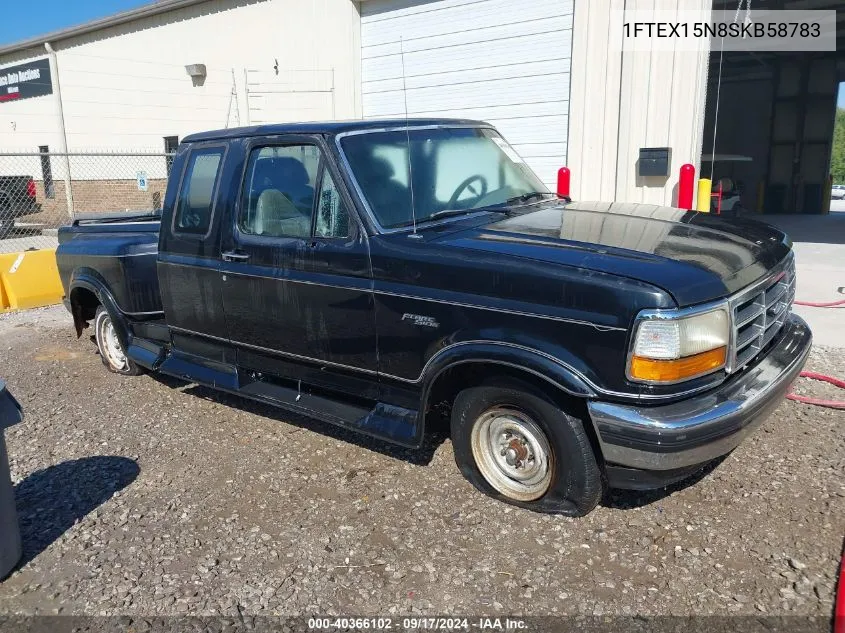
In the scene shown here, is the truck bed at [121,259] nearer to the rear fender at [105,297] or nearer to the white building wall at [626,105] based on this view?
the rear fender at [105,297]

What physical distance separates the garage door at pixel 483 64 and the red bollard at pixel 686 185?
175cm


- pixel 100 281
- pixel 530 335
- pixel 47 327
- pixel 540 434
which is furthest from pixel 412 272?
pixel 47 327

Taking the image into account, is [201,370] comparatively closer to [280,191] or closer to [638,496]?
[280,191]

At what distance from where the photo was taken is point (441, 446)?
14.6 feet

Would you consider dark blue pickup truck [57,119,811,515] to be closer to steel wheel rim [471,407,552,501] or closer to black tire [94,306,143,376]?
steel wheel rim [471,407,552,501]

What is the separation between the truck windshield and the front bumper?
1576 millimetres

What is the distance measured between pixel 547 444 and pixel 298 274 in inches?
67.8

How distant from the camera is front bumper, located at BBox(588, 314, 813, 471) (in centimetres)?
293

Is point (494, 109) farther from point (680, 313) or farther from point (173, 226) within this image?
point (680, 313)

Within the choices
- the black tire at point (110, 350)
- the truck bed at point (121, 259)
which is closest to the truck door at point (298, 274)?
the truck bed at point (121, 259)

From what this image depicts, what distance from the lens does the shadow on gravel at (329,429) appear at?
4.31 m

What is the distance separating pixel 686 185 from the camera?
8305 mm

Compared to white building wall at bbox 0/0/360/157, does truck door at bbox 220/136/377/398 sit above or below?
below

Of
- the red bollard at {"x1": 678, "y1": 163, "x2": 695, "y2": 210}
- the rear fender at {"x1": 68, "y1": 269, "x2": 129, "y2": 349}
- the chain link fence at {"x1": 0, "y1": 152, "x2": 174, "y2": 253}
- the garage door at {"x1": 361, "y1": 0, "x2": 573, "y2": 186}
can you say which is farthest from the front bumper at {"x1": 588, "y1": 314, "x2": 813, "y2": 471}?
the chain link fence at {"x1": 0, "y1": 152, "x2": 174, "y2": 253}
